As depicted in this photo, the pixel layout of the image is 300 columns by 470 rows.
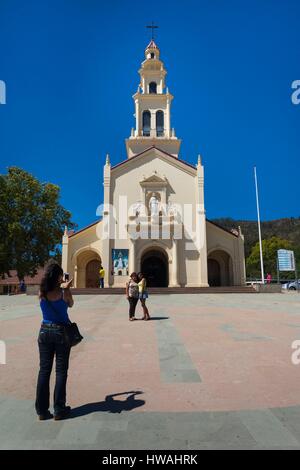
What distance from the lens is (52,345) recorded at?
151 inches

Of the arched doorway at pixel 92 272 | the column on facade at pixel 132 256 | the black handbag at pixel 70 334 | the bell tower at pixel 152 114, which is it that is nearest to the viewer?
the black handbag at pixel 70 334

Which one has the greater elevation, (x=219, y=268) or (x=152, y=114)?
(x=152, y=114)

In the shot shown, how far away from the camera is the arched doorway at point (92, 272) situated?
117 ft

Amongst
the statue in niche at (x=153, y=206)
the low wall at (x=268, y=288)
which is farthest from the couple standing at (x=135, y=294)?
the statue in niche at (x=153, y=206)

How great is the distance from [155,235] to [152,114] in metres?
18.2

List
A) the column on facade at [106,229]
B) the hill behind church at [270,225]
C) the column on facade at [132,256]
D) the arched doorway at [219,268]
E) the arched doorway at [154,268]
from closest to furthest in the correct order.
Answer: the column on facade at [132,256], the column on facade at [106,229], the arched doorway at [154,268], the arched doorway at [219,268], the hill behind church at [270,225]

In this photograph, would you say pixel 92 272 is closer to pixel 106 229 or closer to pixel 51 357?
pixel 106 229

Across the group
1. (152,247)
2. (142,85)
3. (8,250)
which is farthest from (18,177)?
(142,85)

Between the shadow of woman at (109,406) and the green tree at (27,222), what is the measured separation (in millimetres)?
31234

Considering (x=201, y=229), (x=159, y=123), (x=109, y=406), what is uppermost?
(x=159, y=123)

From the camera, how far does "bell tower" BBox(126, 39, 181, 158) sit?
40125 mm

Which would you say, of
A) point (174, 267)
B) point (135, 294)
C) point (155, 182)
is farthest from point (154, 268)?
point (135, 294)

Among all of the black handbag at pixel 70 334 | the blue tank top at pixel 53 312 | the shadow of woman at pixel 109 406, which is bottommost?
the shadow of woman at pixel 109 406

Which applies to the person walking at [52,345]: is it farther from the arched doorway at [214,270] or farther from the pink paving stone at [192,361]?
the arched doorway at [214,270]
